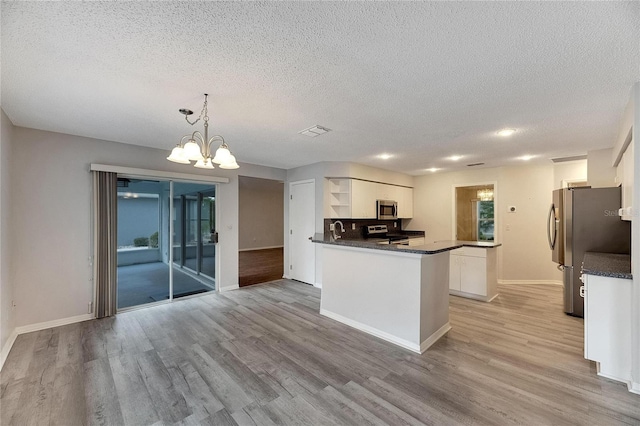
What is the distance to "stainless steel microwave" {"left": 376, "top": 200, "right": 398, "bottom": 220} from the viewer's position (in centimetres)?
585

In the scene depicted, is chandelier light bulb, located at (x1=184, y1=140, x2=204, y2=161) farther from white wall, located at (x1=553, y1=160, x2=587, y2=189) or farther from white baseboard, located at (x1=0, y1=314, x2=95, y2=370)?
white wall, located at (x1=553, y1=160, x2=587, y2=189)

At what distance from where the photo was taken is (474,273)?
172 inches

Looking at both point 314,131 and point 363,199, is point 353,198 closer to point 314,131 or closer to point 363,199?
point 363,199

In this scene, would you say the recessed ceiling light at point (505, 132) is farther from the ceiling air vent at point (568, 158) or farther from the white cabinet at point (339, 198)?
the white cabinet at point (339, 198)

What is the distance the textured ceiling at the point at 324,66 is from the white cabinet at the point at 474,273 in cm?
204

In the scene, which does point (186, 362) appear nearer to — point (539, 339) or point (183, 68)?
point (183, 68)

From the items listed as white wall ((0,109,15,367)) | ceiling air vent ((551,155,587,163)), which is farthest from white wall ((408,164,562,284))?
white wall ((0,109,15,367))

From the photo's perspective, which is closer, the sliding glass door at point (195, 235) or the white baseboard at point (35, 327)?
the white baseboard at point (35, 327)

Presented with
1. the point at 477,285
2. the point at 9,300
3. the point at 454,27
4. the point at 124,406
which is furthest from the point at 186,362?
the point at 477,285

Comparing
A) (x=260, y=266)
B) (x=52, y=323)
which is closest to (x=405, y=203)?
(x=260, y=266)

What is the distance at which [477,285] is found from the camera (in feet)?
14.2

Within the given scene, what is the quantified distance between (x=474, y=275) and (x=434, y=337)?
6.61ft

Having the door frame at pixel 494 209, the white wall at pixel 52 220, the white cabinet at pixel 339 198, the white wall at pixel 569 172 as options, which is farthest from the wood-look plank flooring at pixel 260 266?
the white wall at pixel 569 172

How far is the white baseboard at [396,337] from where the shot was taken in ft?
8.90
